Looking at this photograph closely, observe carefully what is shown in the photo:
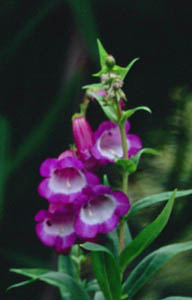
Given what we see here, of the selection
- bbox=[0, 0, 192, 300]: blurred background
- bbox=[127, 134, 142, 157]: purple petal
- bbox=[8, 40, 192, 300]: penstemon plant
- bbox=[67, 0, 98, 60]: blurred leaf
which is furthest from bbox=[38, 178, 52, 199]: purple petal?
bbox=[67, 0, 98, 60]: blurred leaf

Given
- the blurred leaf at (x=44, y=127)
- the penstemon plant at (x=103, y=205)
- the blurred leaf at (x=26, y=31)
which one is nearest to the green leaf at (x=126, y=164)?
the penstemon plant at (x=103, y=205)

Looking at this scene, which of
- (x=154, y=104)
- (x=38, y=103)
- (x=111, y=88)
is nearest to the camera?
(x=111, y=88)

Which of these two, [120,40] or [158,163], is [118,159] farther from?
[120,40]

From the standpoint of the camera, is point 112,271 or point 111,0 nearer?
point 112,271

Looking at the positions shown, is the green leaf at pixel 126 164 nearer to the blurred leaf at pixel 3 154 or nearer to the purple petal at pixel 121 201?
the purple petal at pixel 121 201

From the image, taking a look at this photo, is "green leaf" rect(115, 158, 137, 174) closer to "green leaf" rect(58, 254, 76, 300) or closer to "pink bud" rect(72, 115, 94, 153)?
"pink bud" rect(72, 115, 94, 153)

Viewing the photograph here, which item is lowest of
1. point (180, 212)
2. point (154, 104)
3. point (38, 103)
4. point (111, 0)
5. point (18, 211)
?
point (180, 212)

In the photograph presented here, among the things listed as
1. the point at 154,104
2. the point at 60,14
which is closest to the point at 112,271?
the point at 154,104

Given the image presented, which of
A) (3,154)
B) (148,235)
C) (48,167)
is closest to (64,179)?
(48,167)
